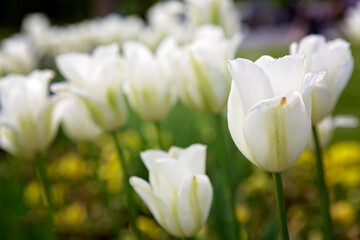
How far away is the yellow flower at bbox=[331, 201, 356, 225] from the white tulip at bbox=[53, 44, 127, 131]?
3.51 feet

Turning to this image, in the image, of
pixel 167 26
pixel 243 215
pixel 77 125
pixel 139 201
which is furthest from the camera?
pixel 167 26

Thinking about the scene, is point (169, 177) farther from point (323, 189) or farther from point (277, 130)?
point (323, 189)

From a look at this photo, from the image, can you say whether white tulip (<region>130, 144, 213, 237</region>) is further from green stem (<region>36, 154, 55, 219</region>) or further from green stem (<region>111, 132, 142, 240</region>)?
green stem (<region>36, 154, 55, 219</region>)

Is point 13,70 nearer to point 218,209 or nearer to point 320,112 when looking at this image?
point 218,209

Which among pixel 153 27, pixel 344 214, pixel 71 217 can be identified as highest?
pixel 153 27

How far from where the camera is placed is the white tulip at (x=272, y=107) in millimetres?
682

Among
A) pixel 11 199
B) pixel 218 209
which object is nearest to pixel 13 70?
pixel 11 199

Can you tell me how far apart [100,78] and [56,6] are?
647 inches

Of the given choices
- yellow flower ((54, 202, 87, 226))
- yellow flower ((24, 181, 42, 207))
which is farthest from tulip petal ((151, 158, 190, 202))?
yellow flower ((24, 181, 42, 207))

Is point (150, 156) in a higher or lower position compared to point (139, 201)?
higher

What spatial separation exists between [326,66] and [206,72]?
Result: 1.00 feet

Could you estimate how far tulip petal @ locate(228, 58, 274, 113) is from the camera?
0.69 metres

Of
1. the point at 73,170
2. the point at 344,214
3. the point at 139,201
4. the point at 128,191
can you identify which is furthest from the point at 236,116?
the point at 73,170

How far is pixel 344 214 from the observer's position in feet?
6.17
